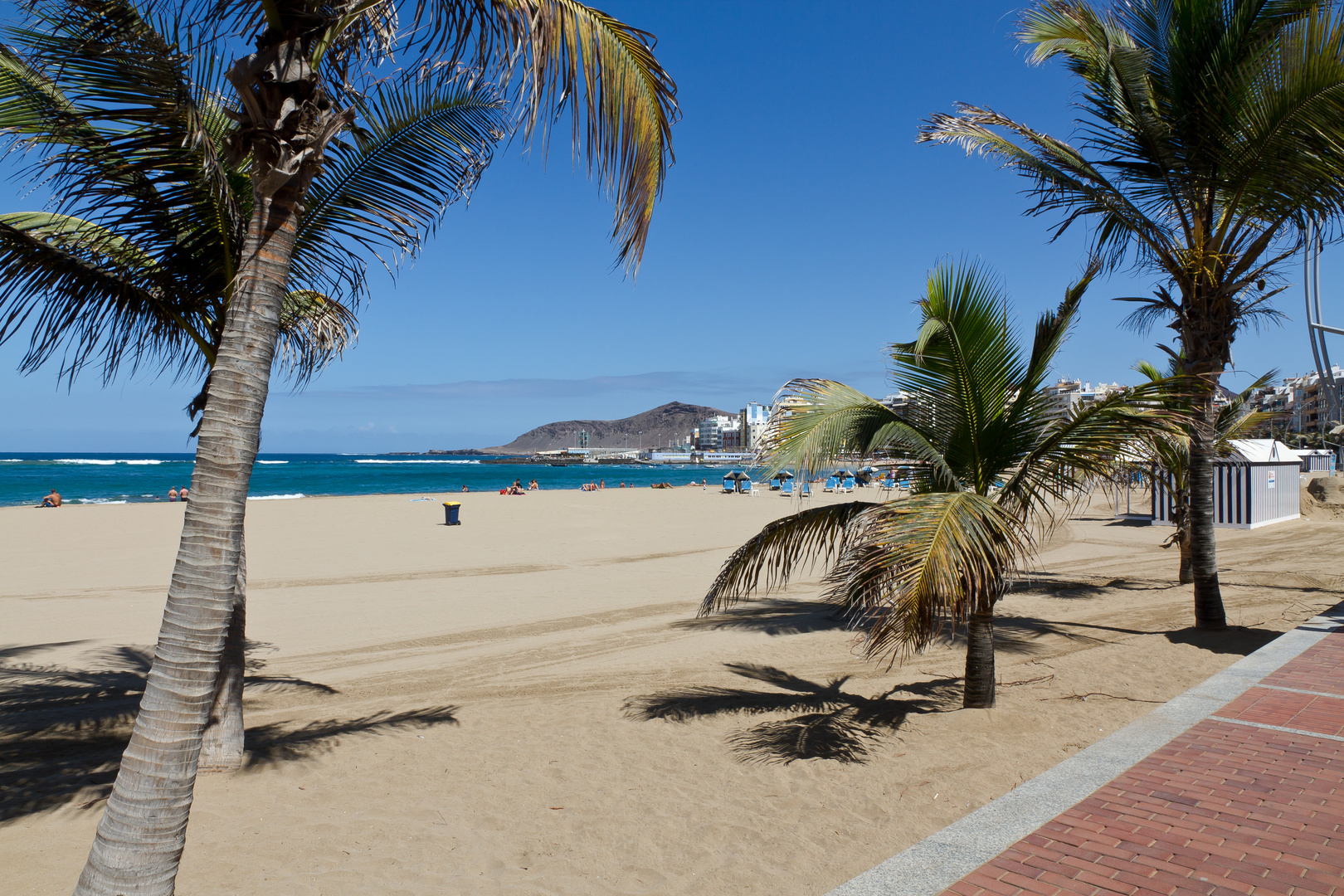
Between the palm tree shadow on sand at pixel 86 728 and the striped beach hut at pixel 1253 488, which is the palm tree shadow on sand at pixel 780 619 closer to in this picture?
the palm tree shadow on sand at pixel 86 728

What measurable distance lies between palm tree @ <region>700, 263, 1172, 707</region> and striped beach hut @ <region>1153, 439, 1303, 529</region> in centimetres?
1524

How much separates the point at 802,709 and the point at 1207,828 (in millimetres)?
3068

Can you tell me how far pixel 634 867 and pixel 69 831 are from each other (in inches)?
113

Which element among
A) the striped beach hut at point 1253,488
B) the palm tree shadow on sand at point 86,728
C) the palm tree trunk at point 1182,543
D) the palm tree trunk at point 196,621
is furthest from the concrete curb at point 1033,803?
the striped beach hut at point 1253,488

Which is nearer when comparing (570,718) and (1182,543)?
(570,718)

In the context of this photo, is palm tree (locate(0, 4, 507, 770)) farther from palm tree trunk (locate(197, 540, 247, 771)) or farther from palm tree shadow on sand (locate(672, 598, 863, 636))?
palm tree shadow on sand (locate(672, 598, 863, 636))

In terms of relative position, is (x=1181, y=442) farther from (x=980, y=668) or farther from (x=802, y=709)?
(x=802, y=709)

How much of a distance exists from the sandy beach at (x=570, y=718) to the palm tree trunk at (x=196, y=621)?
131cm

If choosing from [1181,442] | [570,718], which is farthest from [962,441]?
[570,718]

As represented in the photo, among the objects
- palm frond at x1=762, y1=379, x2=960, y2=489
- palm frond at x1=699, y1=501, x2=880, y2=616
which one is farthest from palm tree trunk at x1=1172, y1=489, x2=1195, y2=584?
palm frond at x1=699, y1=501, x2=880, y2=616

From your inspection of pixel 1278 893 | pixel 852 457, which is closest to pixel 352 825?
pixel 852 457

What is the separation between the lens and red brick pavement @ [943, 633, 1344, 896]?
2920 millimetres

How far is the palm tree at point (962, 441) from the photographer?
4.53m

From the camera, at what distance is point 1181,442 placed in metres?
4.84
